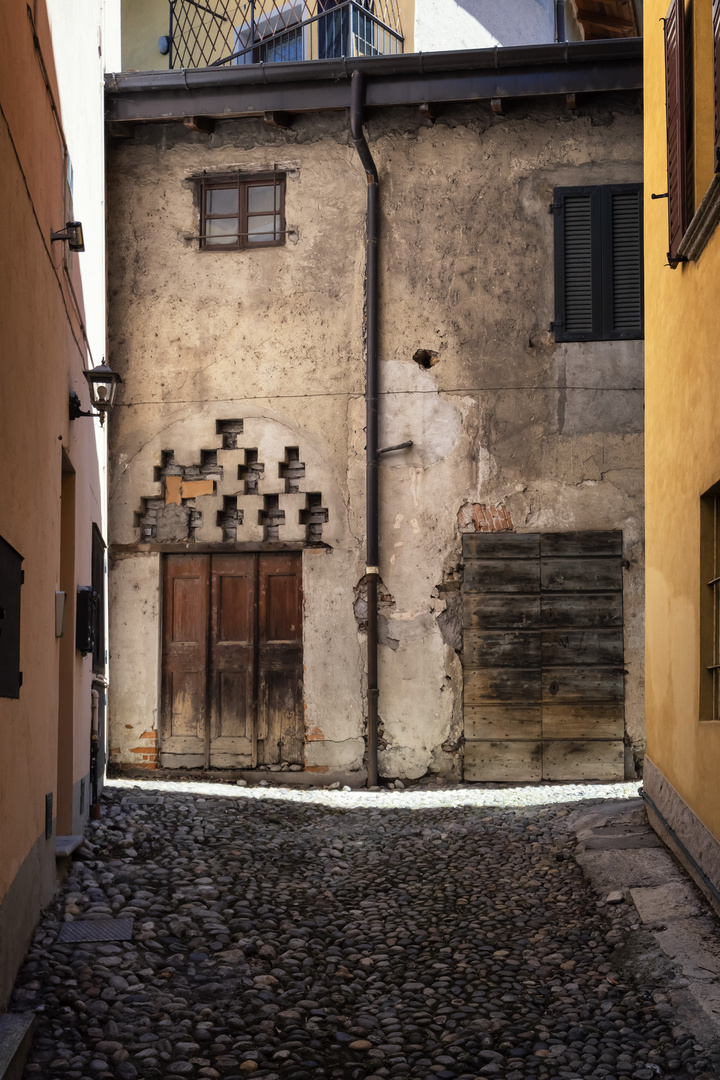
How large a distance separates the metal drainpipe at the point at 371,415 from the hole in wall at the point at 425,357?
38 centimetres

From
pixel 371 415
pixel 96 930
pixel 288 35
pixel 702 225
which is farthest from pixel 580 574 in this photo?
pixel 288 35

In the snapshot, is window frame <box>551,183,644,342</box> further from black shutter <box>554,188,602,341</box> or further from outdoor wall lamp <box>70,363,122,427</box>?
outdoor wall lamp <box>70,363,122,427</box>

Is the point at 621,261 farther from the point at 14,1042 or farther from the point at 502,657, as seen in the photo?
the point at 14,1042

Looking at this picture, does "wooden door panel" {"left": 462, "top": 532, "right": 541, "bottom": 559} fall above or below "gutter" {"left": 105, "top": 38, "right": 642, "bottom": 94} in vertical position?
below

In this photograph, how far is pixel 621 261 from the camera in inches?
378

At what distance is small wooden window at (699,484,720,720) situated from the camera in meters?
5.02

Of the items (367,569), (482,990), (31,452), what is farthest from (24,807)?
(367,569)

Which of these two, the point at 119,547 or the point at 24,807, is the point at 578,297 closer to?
the point at 119,547

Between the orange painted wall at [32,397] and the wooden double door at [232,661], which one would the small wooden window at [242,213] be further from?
the orange painted wall at [32,397]

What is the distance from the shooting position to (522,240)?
9586 mm

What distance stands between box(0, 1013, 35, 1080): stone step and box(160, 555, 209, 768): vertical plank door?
618 centimetres

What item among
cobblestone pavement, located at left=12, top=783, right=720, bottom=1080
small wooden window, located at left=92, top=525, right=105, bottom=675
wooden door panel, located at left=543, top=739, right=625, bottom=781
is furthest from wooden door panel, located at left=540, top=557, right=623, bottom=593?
small wooden window, located at left=92, top=525, right=105, bottom=675

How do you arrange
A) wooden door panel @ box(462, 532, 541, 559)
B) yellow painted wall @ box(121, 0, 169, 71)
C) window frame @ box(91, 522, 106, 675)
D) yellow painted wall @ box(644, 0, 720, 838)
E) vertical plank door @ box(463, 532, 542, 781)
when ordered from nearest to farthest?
yellow painted wall @ box(644, 0, 720, 838) → window frame @ box(91, 522, 106, 675) → vertical plank door @ box(463, 532, 542, 781) → wooden door panel @ box(462, 532, 541, 559) → yellow painted wall @ box(121, 0, 169, 71)

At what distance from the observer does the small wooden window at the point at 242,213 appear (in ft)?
32.7
